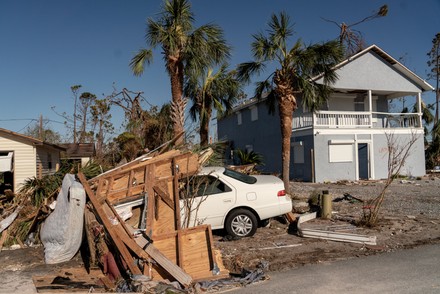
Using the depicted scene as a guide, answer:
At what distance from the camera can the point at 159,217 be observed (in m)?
7.16

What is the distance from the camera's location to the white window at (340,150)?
73.6ft

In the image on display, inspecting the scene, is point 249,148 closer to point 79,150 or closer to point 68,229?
point 79,150

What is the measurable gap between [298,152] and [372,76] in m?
6.76

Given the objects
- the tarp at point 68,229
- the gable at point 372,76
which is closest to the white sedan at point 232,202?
the tarp at point 68,229

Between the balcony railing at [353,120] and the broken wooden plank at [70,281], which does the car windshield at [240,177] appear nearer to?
the broken wooden plank at [70,281]

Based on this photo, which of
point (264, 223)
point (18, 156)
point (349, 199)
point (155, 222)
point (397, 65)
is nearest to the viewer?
point (155, 222)

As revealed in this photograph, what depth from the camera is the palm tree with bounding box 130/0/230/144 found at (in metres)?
14.6

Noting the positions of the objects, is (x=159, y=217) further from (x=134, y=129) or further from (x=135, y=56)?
(x=134, y=129)

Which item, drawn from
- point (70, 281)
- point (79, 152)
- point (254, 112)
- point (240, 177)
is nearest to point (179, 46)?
point (240, 177)

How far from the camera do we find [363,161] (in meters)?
23.7

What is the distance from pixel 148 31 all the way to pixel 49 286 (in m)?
10.9

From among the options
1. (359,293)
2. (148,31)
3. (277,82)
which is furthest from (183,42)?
(359,293)

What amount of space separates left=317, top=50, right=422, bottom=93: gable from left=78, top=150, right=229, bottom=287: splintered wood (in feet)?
59.3

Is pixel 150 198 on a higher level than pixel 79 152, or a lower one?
lower
